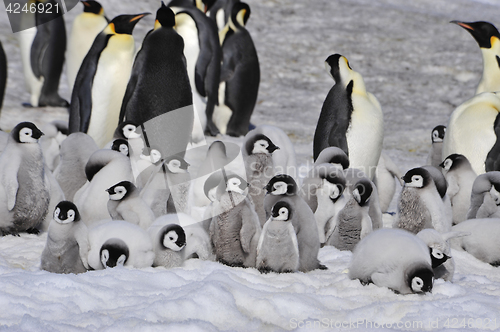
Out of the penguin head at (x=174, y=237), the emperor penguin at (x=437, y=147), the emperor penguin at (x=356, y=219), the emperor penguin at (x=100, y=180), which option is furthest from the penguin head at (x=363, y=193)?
the emperor penguin at (x=437, y=147)

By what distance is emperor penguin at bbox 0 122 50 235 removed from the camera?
3562 millimetres

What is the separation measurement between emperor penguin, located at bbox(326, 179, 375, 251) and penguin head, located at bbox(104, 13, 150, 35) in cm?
365

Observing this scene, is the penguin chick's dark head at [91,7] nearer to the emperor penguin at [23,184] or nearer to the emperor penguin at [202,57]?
the emperor penguin at [202,57]

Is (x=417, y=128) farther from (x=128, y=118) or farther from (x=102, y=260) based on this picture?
Result: (x=102, y=260)

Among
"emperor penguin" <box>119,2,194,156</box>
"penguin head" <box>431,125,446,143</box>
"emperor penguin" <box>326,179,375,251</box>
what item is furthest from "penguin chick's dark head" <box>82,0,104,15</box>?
"emperor penguin" <box>326,179,375,251</box>

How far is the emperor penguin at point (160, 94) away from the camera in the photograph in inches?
222

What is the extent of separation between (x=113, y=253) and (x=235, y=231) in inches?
27.8

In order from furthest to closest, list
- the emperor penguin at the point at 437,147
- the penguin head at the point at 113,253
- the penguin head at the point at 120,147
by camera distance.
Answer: the emperor penguin at the point at 437,147 < the penguin head at the point at 120,147 < the penguin head at the point at 113,253

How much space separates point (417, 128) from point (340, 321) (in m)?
8.89

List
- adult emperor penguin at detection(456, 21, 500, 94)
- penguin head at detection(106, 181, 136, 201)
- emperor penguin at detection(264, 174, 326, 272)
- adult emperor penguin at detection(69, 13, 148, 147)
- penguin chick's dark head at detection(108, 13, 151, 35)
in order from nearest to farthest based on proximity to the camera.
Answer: emperor penguin at detection(264, 174, 326, 272), penguin head at detection(106, 181, 136, 201), adult emperor penguin at detection(69, 13, 148, 147), penguin chick's dark head at detection(108, 13, 151, 35), adult emperor penguin at detection(456, 21, 500, 94)

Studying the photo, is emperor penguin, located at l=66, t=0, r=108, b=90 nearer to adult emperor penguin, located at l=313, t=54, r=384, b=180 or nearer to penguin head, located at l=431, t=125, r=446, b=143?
adult emperor penguin, located at l=313, t=54, r=384, b=180

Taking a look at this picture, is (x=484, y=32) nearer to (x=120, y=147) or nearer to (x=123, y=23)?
(x=123, y=23)

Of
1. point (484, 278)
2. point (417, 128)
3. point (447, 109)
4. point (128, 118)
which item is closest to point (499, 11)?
point (447, 109)

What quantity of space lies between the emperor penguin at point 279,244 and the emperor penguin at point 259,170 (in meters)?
0.94
